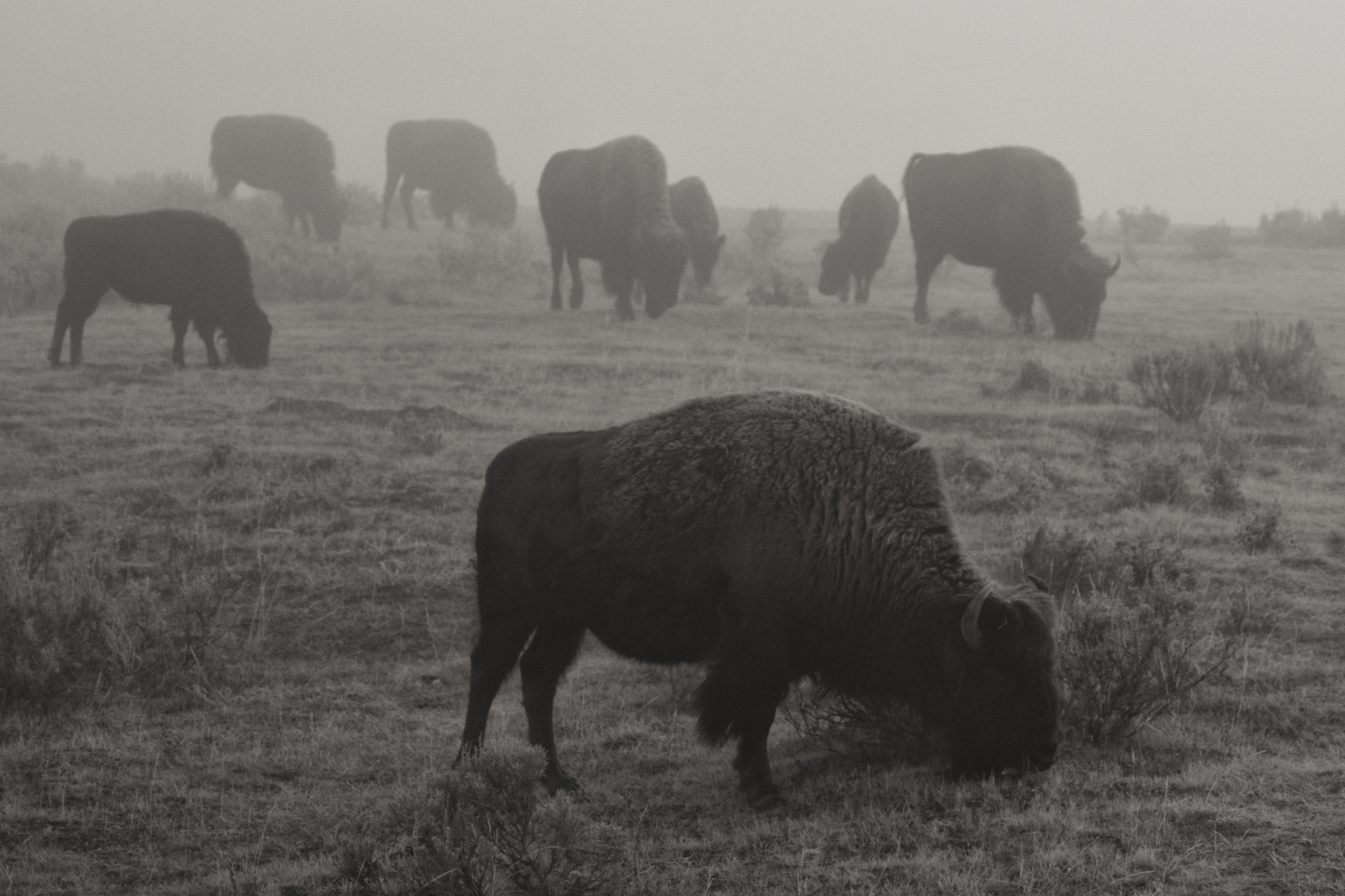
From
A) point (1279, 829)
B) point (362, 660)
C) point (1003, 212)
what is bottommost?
point (362, 660)

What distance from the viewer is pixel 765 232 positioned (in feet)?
109

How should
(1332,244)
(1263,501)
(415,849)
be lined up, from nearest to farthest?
1. (415,849)
2. (1263,501)
3. (1332,244)

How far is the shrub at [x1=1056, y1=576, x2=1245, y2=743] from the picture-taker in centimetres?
565

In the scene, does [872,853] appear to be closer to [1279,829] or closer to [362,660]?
[1279,829]

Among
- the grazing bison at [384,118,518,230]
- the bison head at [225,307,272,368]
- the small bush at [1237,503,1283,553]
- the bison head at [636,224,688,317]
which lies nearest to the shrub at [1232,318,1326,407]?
the small bush at [1237,503,1283,553]

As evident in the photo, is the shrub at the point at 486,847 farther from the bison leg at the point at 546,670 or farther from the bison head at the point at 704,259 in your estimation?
the bison head at the point at 704,259

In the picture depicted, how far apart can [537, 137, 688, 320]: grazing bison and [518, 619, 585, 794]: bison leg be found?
47.1ft

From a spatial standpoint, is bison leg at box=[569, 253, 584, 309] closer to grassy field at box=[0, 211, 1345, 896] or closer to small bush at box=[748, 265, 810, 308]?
small bush at box=[748, 265, 810, 308]

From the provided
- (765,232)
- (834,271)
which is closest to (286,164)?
(765,232)

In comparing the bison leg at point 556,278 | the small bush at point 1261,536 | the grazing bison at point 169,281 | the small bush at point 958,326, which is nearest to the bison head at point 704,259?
A: the bison leg at point 556,278

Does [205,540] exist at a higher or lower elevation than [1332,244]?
lower

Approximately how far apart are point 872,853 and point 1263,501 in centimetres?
668

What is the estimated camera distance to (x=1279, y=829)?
4422 millimetres

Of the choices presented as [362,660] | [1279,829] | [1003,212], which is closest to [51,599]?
[362,660]
